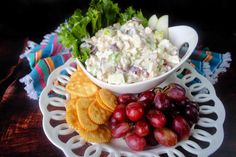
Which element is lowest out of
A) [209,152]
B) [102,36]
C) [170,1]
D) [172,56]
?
[209,152]

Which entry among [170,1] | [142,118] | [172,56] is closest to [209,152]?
[142,118]

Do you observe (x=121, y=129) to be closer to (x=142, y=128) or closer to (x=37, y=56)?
(x=142, y=128)

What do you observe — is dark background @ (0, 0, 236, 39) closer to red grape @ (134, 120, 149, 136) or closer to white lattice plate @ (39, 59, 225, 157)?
white lattice plate @ (39, 59, 225, 157)

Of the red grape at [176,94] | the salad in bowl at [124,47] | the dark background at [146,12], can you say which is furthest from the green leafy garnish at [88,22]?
the dark background at [146,12]

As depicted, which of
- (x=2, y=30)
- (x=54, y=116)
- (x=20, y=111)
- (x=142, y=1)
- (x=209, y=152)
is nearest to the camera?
(x=209, y=152)

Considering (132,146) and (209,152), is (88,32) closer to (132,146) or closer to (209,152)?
(132,146)

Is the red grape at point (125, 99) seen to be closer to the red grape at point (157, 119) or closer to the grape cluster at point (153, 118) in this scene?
the grape cluster at point (153, 118)

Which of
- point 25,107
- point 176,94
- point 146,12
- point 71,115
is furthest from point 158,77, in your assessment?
point 146,12
